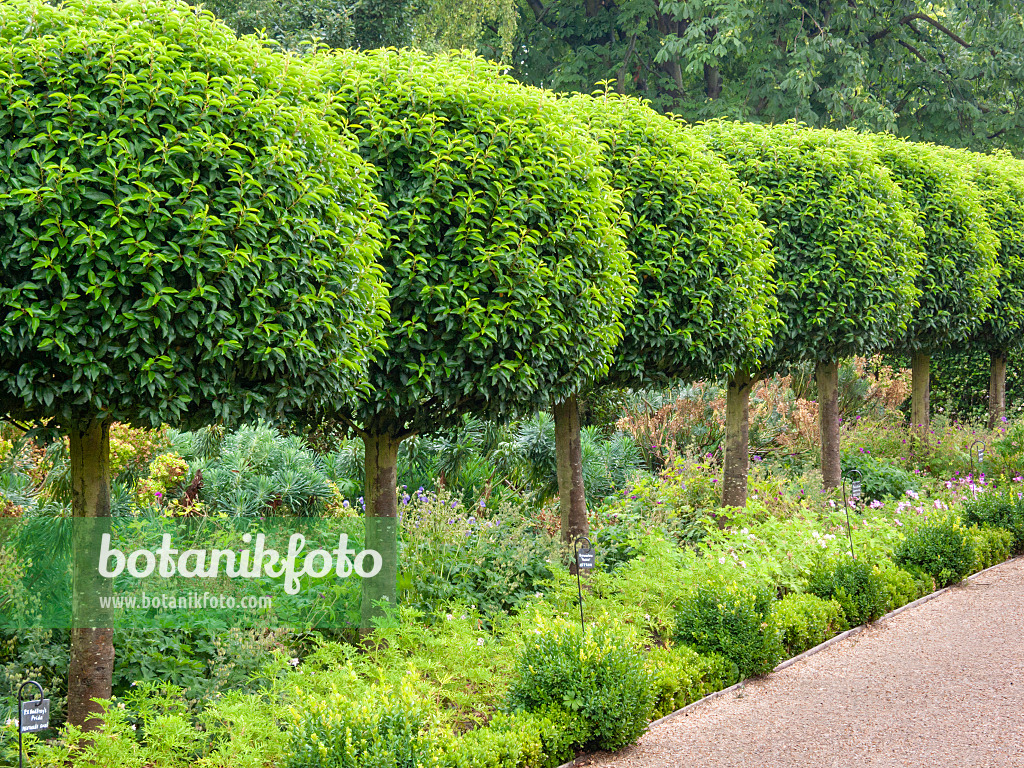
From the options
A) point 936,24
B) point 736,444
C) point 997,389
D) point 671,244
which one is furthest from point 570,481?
point 936,24

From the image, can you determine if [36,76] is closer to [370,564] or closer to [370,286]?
[370,286]

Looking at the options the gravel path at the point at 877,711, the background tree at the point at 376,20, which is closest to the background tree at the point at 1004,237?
→ the gravel path at the point at 877,711

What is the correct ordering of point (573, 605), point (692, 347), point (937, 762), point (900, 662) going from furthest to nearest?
point (692, 347)
point (573, 605)
point (900, 662)
point (937, 762)

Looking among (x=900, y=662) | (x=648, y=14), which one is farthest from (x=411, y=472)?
(x=648, y=14)

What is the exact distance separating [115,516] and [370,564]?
6.85 feet

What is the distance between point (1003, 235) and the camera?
1205cm

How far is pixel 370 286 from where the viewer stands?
4730mm

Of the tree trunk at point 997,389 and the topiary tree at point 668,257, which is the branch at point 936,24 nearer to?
the tree trunk at point 997,389

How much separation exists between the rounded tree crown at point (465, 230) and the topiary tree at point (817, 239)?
3.24 m

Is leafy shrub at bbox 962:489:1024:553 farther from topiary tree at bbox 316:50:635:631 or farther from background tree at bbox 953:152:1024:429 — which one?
topiary tree at bbox 316:50:635:631

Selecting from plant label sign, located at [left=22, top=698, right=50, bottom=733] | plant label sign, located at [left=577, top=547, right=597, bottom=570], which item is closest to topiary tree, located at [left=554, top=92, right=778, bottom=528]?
plant label sign, located at [left=577, top=547, right=597, bottom=570]

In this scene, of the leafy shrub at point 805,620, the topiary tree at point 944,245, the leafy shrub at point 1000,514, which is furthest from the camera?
the topiary tree at point 944,245

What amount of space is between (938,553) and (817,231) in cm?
315

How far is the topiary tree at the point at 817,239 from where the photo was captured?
27.7 feet
